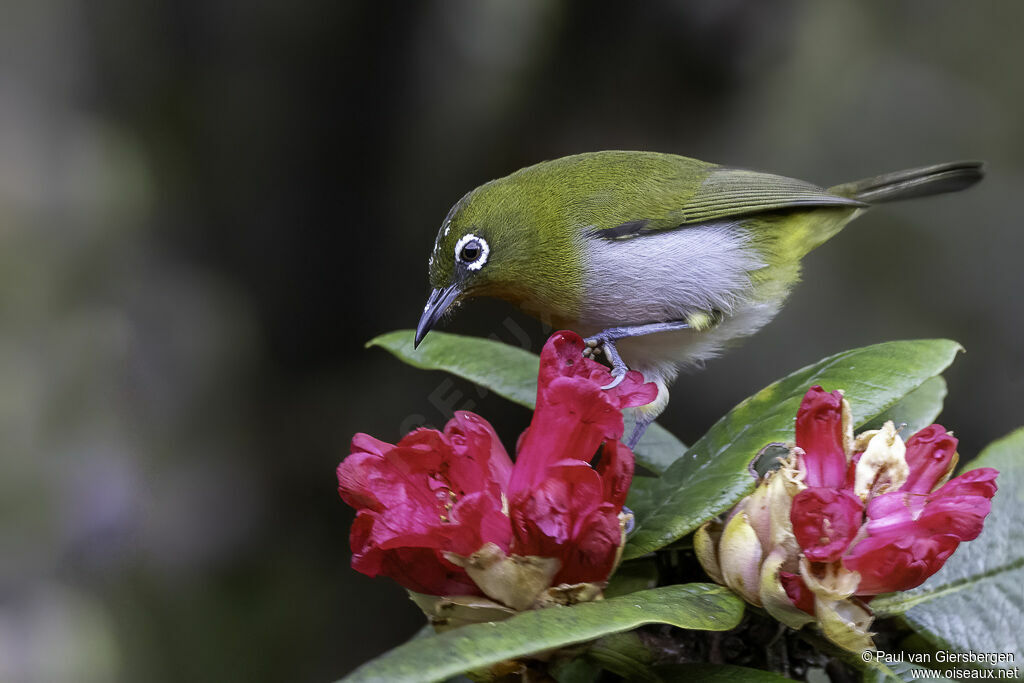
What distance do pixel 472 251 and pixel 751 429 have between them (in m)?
0.69

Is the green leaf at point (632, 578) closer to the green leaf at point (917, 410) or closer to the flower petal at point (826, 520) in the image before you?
the flower petal at point (826, 520)

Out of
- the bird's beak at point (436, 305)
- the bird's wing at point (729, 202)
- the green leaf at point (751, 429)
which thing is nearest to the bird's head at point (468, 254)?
the bird's beak at point (436, 305)

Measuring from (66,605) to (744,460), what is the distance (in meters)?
3.35

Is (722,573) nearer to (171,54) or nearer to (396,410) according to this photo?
(396,410)

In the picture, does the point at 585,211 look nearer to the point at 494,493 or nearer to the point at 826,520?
the point at 494,493

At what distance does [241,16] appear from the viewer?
380cm

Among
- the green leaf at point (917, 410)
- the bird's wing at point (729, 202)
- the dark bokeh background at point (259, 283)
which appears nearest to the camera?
the green leaf at point (917, 410)

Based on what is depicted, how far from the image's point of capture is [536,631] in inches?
39.6

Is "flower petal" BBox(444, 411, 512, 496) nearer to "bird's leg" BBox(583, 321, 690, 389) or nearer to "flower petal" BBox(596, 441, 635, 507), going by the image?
"flower petal" BBox(596, 441, 635, 507)

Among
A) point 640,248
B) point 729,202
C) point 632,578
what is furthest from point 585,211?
point 632,578

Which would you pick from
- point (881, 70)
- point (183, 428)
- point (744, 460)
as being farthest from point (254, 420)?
point (881, 70)

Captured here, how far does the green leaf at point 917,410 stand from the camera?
5.51 ft

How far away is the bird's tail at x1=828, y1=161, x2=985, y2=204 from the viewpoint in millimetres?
2268

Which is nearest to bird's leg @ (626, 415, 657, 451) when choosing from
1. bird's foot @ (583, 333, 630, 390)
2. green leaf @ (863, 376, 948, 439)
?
bird's foot @ (583, 333, 630, 390)
